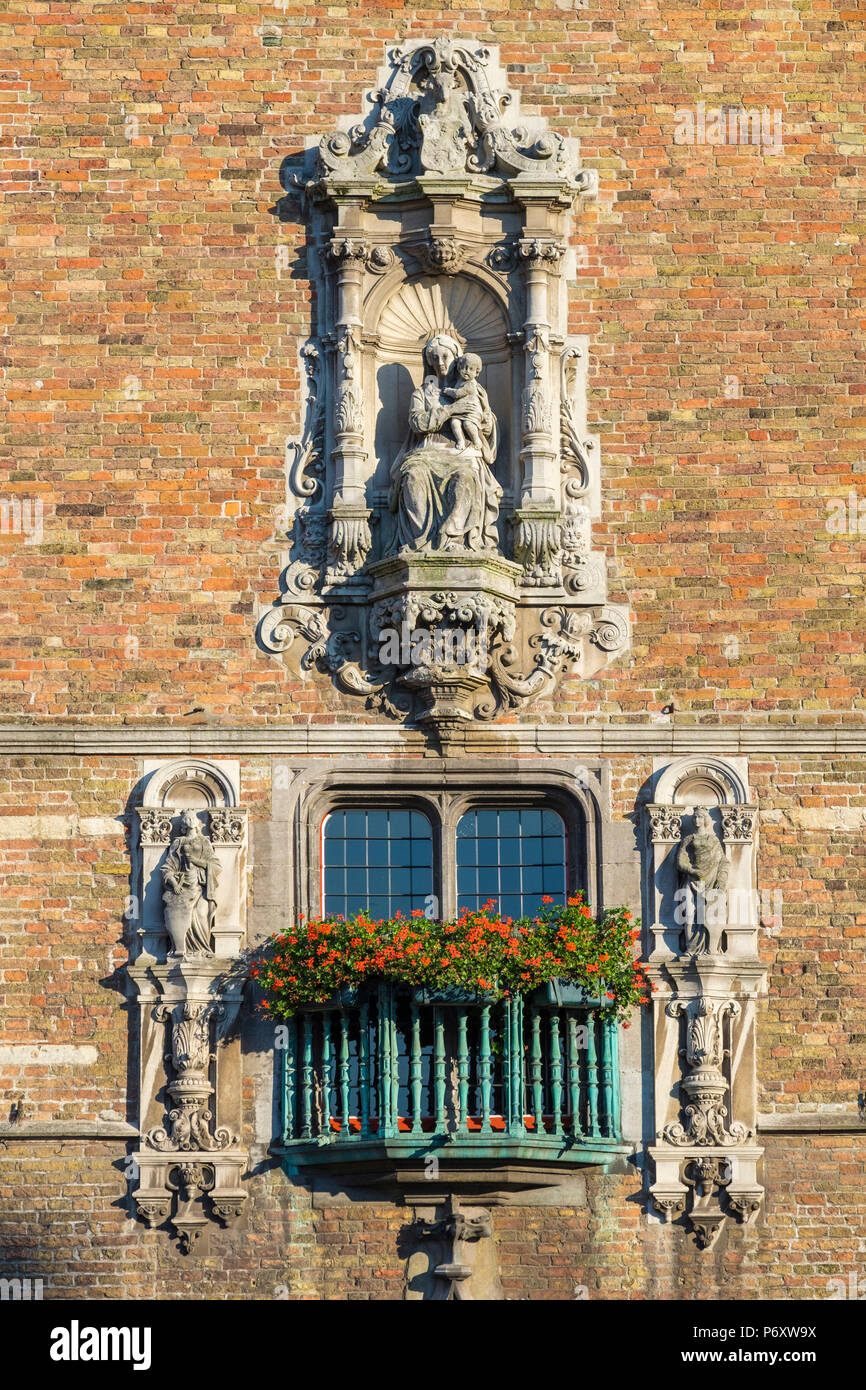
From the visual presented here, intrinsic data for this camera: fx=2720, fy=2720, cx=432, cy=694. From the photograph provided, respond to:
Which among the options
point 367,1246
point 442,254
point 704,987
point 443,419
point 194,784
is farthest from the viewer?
point 442,254

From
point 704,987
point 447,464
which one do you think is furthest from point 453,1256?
point 447,464

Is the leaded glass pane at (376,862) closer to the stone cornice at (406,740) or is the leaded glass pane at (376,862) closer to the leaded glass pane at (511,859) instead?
the leaded glass pane at (511,859)

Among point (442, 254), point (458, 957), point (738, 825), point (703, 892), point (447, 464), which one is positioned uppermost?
point (442, 254)

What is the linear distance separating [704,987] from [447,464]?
12.8 feet

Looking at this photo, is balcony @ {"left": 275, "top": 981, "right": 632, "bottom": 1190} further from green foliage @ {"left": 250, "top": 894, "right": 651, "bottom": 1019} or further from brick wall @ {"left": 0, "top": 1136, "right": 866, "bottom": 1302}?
brick wall @ {"left": 0, "top": 1136, "right": 866, "bottom": 1302}

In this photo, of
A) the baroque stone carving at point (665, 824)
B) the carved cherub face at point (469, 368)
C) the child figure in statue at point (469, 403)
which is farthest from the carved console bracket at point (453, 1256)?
the carved cherub face at point (469, 368)

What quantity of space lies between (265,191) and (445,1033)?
609 cm

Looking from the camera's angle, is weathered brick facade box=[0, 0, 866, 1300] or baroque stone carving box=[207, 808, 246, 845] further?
baroque stone carving box=[207, 808, 246, 845]

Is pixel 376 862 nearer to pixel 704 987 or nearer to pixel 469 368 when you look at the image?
pixel 704 987

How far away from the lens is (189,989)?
1784 cm

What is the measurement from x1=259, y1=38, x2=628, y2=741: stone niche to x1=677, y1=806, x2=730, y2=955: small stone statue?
149 centimetres

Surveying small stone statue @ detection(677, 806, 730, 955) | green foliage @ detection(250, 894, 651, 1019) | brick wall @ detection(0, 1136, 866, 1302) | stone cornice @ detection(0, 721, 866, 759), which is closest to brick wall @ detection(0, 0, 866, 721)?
stone cornice @ detection(0, 721, 866, 759)

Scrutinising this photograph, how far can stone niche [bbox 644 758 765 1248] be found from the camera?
58.0 ft
